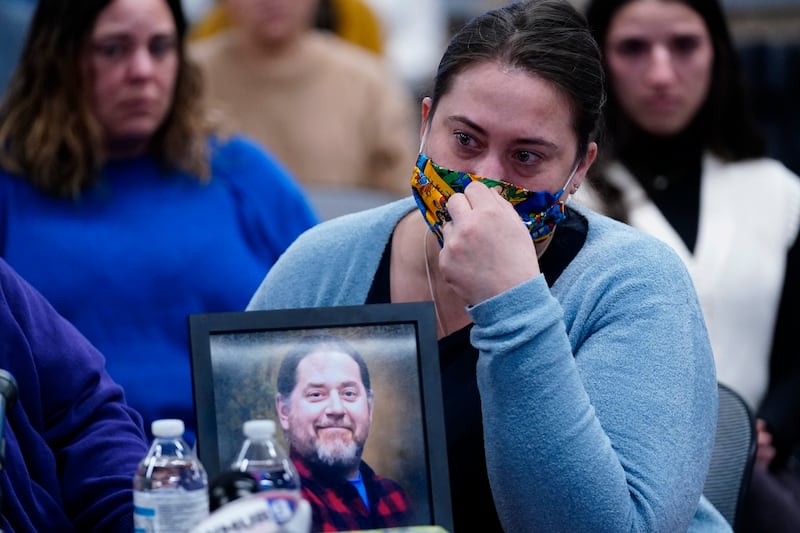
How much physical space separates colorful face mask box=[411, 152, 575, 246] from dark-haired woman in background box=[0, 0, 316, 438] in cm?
114

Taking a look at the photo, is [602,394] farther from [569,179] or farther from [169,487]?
[169,487]

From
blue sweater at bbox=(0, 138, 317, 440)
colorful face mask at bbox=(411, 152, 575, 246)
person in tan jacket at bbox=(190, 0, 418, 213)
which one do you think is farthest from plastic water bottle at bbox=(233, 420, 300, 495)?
person in tan jacket at bbox=(190, 0, 418, 213)

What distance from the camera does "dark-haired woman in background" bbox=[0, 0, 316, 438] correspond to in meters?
3.00

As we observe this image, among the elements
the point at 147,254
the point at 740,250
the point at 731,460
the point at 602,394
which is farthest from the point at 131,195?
the point at 602,394

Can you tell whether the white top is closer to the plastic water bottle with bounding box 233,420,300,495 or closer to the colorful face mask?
the colorful face mask

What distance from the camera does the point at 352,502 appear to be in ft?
5.08

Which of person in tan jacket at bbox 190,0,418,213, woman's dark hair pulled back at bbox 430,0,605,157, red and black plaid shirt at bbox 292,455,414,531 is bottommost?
red and black plaid shirt at bbox 292,455,414,531

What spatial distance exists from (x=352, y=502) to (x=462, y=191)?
53 cm

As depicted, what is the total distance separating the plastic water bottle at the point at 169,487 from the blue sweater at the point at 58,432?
0.26m

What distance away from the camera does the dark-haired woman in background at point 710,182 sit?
3166 millimetres

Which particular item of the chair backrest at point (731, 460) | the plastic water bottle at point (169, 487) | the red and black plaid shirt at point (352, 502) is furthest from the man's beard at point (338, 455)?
the chair backrest at point (731, 460)

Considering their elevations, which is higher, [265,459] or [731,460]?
[265,459]

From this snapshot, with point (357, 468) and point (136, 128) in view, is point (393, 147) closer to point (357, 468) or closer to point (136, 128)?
point (136, 128)

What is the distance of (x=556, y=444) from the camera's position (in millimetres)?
1675
